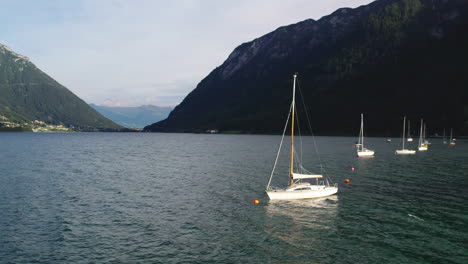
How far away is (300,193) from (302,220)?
11105 mm

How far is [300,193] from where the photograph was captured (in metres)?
54.6

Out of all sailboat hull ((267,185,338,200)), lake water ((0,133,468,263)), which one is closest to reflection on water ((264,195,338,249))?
lake water ((0,133,468,263))

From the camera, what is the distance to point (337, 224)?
138ft

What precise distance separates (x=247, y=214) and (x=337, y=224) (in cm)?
1172

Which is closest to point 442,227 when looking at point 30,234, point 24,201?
point 30,234

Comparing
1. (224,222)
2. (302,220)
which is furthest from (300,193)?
(224,222)

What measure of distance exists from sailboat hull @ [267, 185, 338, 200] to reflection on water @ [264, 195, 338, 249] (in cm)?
67

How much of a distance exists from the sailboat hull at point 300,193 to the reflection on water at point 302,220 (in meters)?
0.67

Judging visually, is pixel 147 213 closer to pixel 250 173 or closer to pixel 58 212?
pixel 58 212

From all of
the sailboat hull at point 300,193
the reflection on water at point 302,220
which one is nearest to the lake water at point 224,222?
the reflection on water at point 302,220

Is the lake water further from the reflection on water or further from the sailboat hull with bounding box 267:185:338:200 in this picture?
the sailboat hull with bounding box 267:185:338:200

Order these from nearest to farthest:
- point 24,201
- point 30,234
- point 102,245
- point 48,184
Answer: point 102,245 → point 30,234 → point 24,201 → point 48,184

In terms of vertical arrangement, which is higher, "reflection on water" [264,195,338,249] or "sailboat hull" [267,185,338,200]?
"sailboat hull" [267,185,338,200]

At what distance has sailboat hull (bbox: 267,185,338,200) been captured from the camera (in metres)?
53.5
